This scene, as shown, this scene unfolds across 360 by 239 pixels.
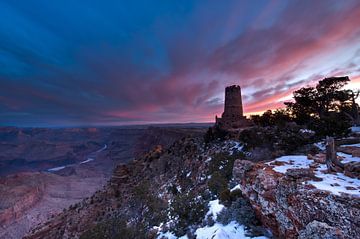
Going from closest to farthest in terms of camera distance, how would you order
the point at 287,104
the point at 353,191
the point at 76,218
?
the point at 353,191 < the point at 76,218 < the point at 287,104

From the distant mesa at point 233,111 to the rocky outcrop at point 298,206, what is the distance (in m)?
20.3

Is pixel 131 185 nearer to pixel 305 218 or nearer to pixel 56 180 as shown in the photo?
pixel 305 218

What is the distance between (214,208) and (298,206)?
5214 mm

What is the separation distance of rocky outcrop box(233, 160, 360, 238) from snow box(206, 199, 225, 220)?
2430 millimetres

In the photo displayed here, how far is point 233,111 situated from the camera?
88.8ft

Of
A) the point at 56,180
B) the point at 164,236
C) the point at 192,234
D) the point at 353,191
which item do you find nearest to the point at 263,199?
the point at 353,191

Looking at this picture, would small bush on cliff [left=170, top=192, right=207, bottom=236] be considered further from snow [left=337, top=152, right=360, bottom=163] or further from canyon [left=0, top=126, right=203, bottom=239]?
canyon [left=0, top=126, right=203, bottom=239]

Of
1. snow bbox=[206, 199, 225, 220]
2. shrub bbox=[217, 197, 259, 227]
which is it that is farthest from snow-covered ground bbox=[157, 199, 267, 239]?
shrub bbox=[217, 197, 259, 227]

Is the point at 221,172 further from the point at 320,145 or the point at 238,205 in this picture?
the point at 320,145

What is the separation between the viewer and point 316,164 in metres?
6.66

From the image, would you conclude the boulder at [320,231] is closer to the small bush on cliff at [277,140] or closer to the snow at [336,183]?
the snow at [336,183]

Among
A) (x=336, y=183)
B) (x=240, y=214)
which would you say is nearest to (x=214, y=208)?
(x=240, y=214)

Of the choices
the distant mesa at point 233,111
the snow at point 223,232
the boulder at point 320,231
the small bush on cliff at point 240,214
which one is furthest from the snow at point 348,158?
the distant mesa at point 233,111

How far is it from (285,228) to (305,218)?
2.64 ft
